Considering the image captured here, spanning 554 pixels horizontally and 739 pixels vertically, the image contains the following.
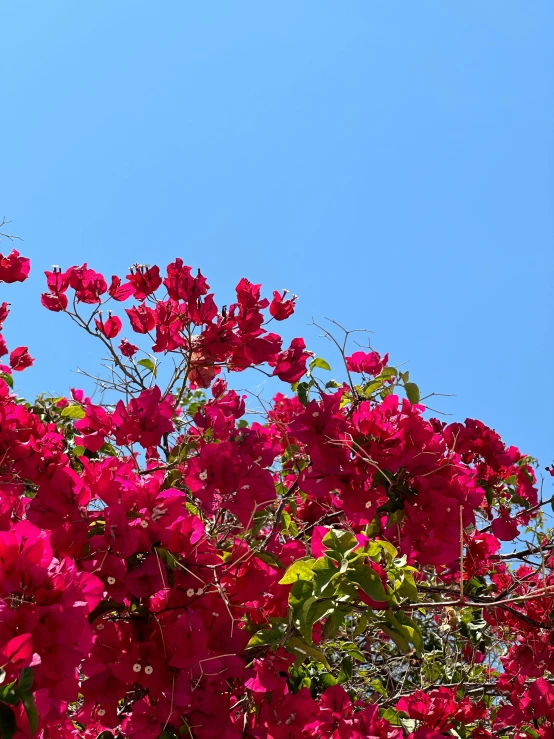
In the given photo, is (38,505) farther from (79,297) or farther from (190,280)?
(79,297)

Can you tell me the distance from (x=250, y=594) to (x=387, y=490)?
16.4 inches

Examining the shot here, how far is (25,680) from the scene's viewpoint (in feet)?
2.79

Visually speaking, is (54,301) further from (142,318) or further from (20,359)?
(20,359)

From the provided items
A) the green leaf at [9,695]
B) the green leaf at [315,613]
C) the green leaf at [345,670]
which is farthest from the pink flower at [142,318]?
the green leaf at [9,695]

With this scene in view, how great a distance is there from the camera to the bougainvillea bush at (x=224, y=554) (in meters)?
1.11

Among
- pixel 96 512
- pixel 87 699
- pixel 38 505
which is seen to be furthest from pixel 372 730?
pixel 38 505

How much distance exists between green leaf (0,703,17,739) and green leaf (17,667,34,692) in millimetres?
56

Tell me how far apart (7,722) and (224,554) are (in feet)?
2.38

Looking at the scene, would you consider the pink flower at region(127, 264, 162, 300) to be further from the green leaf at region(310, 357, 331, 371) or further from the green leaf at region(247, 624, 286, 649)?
the green leaf at region(247, 624, 286, 649)

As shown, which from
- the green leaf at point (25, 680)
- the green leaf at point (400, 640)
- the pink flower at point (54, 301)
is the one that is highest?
the pink flower at point (54, 301)

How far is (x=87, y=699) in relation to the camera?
139cm

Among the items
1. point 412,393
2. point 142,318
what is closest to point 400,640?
point 412,393

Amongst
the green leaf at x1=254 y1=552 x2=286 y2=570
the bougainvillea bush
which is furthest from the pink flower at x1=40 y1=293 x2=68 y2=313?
the green leaf at x1=254 y1=552 x2=286 y2=570

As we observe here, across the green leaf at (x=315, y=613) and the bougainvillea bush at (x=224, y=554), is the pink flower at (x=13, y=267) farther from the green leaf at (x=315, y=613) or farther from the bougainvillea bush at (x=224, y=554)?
the green leaf at (x=315, y=613)
